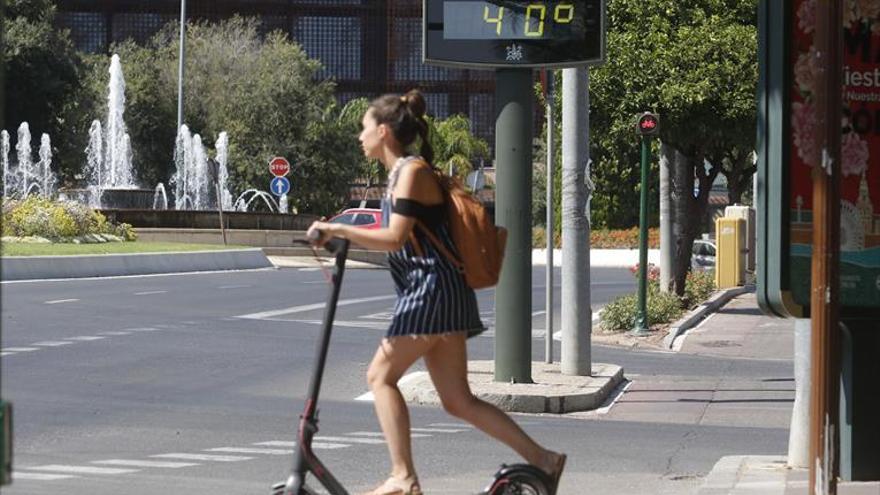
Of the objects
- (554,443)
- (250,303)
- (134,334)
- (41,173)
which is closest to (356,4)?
(41,173)

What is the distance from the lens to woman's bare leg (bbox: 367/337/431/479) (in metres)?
6.95

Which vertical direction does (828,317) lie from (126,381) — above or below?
above

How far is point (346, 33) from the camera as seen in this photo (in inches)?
4380

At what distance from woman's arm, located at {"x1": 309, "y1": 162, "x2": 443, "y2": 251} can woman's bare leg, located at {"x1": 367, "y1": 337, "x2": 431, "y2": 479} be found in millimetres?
387

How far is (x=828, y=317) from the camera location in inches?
275

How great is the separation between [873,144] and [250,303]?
63.1ft

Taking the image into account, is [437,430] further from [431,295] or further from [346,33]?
[346,33]

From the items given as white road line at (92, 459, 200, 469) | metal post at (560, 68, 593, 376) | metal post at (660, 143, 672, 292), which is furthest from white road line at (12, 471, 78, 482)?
metal post at (660, 143, 672, 292)

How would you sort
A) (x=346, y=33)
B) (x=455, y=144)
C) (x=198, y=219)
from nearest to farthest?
1. (x=198, y=219)
2. (x=455, y=144)
3. (x=346, y=33)

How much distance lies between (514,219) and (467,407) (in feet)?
24.8

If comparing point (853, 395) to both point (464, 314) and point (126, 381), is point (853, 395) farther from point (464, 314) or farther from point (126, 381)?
point (126, 381)

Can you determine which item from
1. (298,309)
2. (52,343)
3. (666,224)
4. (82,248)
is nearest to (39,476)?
(52,343)

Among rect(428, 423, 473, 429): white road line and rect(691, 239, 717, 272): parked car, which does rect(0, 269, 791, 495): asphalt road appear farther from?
rect(691, 239, 717, 272): parked car

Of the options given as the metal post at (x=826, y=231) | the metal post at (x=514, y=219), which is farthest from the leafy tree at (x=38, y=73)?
the metal post at (x=826, y=231)
